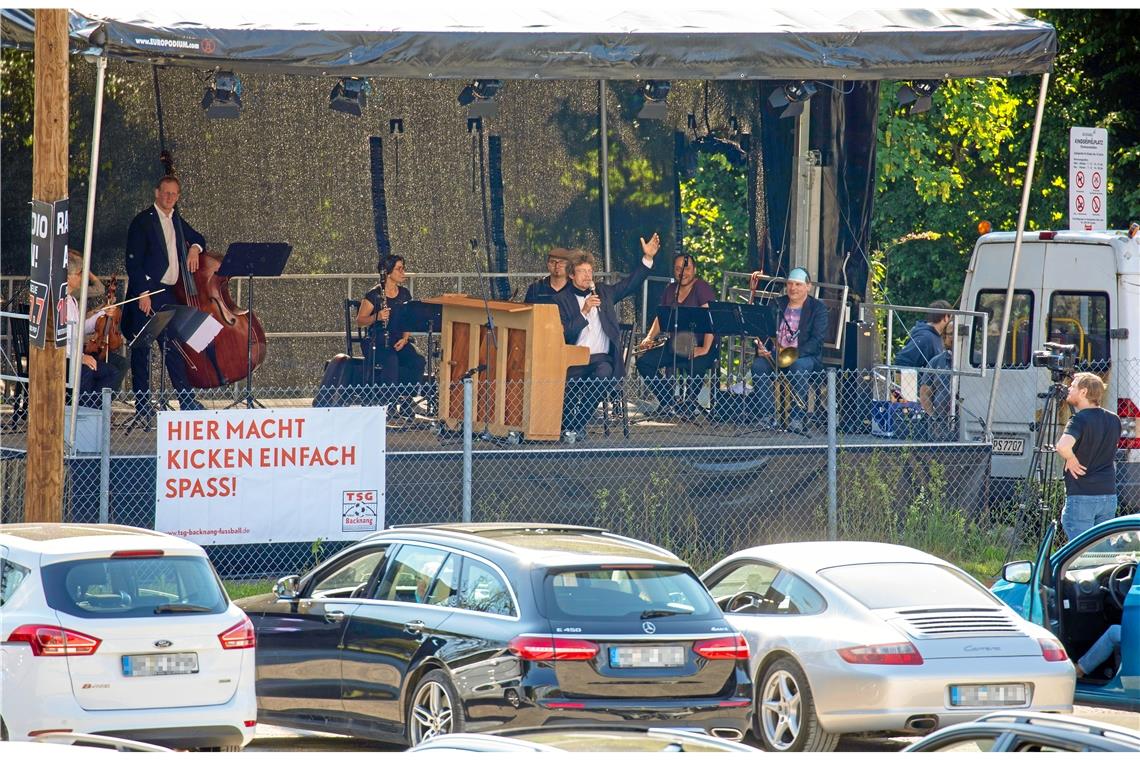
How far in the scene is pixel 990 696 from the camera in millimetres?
8523

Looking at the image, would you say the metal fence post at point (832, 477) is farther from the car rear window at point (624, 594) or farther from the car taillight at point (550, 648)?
the car taillight at point (550, 648)

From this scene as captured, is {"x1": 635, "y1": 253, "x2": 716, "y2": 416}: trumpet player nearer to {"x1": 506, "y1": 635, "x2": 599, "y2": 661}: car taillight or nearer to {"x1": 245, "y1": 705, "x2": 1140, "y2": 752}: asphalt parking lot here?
{"x1": 245, "y1": 705, "x2": 1140, "y2": 752}: asphalt parking lot

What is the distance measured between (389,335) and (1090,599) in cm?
792

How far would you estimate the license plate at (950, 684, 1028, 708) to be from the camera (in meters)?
8.47

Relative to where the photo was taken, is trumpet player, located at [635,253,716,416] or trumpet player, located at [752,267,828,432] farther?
trumpet player, located at [635,253,716,416]

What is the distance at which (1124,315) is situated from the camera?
15.9m

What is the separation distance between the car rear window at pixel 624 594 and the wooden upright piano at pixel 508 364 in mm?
5781

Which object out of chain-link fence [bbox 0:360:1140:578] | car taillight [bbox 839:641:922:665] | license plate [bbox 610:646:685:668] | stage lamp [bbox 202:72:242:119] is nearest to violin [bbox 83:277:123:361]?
chain-link fence [bbox 0:360:1140:578]

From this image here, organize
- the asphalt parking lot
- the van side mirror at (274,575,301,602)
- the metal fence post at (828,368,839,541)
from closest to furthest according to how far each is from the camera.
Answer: the asphalt parking lot, the van side mirror at (274,575,301,602), the metal fence post at (828,368,839,541)

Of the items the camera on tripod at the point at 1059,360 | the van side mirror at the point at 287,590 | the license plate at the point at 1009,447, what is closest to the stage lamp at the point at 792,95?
the camera on tripod at the point at 1059,360

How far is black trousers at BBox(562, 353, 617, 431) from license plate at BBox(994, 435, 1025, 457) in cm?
402

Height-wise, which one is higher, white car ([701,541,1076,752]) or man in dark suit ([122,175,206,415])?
man in dark suit ([122,175,206,415])

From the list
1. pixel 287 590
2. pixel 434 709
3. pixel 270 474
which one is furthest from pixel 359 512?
pixel 434 709

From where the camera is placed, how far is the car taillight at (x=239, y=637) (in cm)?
824
